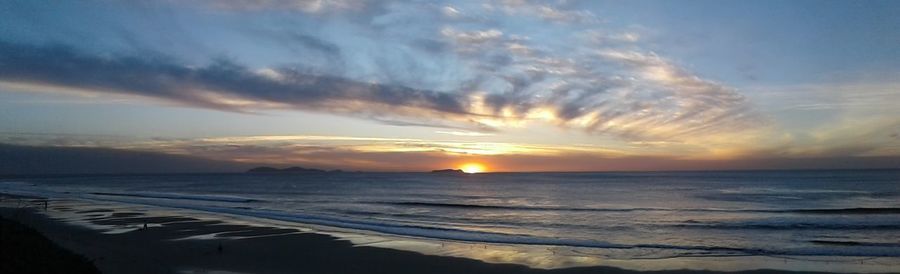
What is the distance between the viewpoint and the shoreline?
14.9 meters

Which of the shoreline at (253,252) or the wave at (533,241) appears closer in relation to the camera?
the shoreline at (253,252)

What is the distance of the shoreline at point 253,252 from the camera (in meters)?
14.9

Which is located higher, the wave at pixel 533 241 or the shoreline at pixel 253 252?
the shoreline at pixel 253 252

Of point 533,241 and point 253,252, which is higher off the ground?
point 253,252

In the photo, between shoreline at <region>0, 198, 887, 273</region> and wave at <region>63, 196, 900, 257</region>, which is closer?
shoreline at <region>0, 198, 887, 273</region>

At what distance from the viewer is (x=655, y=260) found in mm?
16688

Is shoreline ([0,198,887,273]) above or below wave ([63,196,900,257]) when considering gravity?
above

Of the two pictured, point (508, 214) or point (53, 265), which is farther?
point (508, 214)

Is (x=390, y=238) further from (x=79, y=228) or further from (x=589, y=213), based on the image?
(x=589, y=213)

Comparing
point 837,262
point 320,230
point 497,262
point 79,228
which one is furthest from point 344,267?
point 79,228

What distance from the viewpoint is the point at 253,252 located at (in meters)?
17.6

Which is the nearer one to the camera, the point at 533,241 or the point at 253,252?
the point at 253,252

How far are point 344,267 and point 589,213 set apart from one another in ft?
83.2

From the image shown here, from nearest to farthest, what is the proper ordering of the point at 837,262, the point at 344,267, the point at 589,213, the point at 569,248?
the point at 344,267 < the point at 837,262 < the point at 569,248 < the point at 589,213
